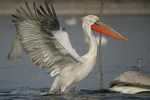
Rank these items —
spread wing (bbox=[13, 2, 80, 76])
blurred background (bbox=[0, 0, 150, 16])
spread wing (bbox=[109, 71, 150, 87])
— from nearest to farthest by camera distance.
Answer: spread wing (bbox=[13, 2, 80, 76])
spread wing (bbox=[109, 71, 150, 87])
blurred background (bbox=[0, 0, 150, 16])

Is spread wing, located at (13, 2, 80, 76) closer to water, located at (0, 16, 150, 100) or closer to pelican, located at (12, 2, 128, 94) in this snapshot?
pelican, located at (12, 2, 128, 94)

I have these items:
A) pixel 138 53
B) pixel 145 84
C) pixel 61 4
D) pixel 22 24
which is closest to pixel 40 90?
pixel 22 24

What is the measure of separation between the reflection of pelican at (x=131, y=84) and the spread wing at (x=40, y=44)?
39.5 inches

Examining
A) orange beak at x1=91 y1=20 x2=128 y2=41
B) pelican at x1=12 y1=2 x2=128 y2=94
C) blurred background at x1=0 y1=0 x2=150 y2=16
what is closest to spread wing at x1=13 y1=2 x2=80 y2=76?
pelican at x1=12 y1=2 x2=128 y2=94

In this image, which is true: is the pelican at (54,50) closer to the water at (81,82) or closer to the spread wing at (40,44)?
the spread wing at (40,44)

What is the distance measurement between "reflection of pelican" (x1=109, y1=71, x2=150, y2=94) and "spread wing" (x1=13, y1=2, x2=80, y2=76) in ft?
3.29

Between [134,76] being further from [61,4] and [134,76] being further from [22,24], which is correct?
[61,4]

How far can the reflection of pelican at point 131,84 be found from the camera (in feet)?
21.7

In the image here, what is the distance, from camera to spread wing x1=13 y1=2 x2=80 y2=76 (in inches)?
235

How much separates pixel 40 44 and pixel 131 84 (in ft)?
6.83

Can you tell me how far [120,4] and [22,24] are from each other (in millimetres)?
31197

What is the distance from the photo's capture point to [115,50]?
527 inches

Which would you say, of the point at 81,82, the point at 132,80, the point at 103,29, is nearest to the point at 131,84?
the point at 132,80

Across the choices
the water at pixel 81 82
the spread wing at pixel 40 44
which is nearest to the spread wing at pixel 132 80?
the water at pixel 81 82
